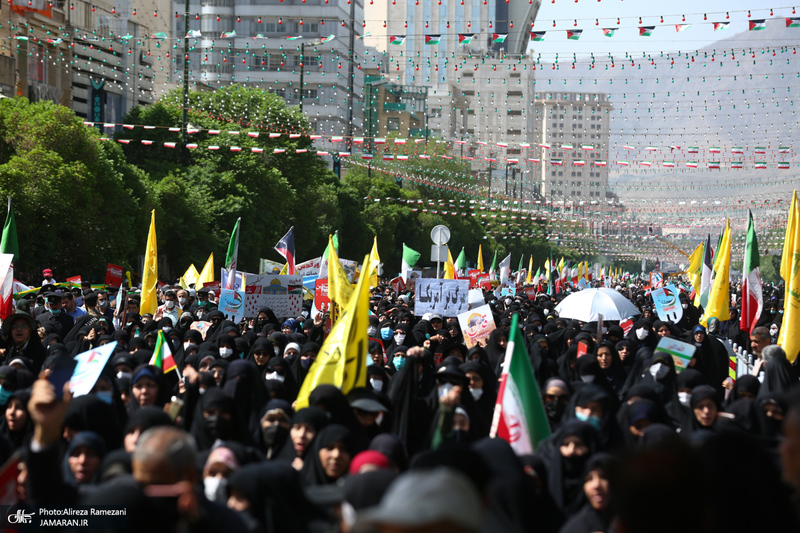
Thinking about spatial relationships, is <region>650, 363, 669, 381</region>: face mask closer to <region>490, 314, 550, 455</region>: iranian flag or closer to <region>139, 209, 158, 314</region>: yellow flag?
<region>490, 314, 550, 455</region>: iranian flag

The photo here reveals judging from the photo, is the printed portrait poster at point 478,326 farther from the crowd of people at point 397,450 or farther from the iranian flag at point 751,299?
the iranian flag at point 751,299

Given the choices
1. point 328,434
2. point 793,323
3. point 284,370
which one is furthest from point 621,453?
point 793,323

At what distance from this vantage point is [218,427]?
539 cm

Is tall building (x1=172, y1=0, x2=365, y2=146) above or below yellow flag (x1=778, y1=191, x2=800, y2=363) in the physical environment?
above

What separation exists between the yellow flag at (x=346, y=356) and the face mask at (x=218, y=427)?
0.98 meters

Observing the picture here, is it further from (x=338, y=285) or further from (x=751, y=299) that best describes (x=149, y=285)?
(x=751, y=299)

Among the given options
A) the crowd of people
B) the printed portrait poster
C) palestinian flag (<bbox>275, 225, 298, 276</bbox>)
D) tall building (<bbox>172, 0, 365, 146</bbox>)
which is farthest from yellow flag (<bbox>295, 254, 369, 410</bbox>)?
tall building (<bbox>172, 0, 365, 146</bbox>)

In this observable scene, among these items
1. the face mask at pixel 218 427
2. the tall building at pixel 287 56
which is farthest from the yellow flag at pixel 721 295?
the tall building at pixel 287 56

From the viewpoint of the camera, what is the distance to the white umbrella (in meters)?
12.9

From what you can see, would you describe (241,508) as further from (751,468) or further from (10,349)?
(10,349)

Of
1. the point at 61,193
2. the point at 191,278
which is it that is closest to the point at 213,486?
the point at 191,278

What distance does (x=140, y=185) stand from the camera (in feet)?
101

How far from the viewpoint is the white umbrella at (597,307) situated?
42.5 feet

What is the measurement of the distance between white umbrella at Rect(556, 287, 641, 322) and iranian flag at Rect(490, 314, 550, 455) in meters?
7.04
